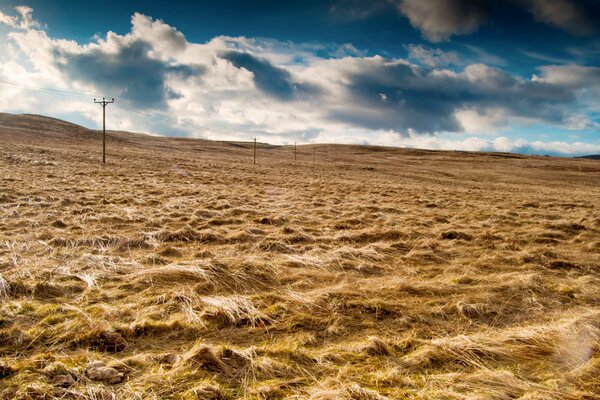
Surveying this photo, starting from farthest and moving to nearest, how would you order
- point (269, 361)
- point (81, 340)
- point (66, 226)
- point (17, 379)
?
point (66, 226) < point (81, 340) < point (269, 361) < point (17, 379)

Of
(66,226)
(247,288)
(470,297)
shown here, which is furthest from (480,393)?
(66,226)

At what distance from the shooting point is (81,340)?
12.2 ft

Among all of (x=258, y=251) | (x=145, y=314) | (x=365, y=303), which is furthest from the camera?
(x=258, y=251)

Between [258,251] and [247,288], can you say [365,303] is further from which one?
[258,251]

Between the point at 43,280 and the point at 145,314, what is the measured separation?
2116mm

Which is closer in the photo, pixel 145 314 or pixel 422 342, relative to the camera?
pixel 422 342

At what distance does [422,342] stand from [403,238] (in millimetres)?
5617

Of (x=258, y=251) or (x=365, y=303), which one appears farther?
(x=258, y=251)

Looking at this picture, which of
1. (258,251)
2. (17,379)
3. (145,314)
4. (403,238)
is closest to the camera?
(17,379)

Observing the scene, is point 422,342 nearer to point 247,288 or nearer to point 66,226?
point 247,288

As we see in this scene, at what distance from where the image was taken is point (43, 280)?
5.16m

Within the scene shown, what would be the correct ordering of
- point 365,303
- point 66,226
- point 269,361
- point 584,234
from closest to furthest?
point 269,361, point 365,303, point 66,226, point 584,234

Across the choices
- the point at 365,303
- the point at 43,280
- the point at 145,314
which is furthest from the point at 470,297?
the point at 43,280

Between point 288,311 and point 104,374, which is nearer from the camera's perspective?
point 104,374
